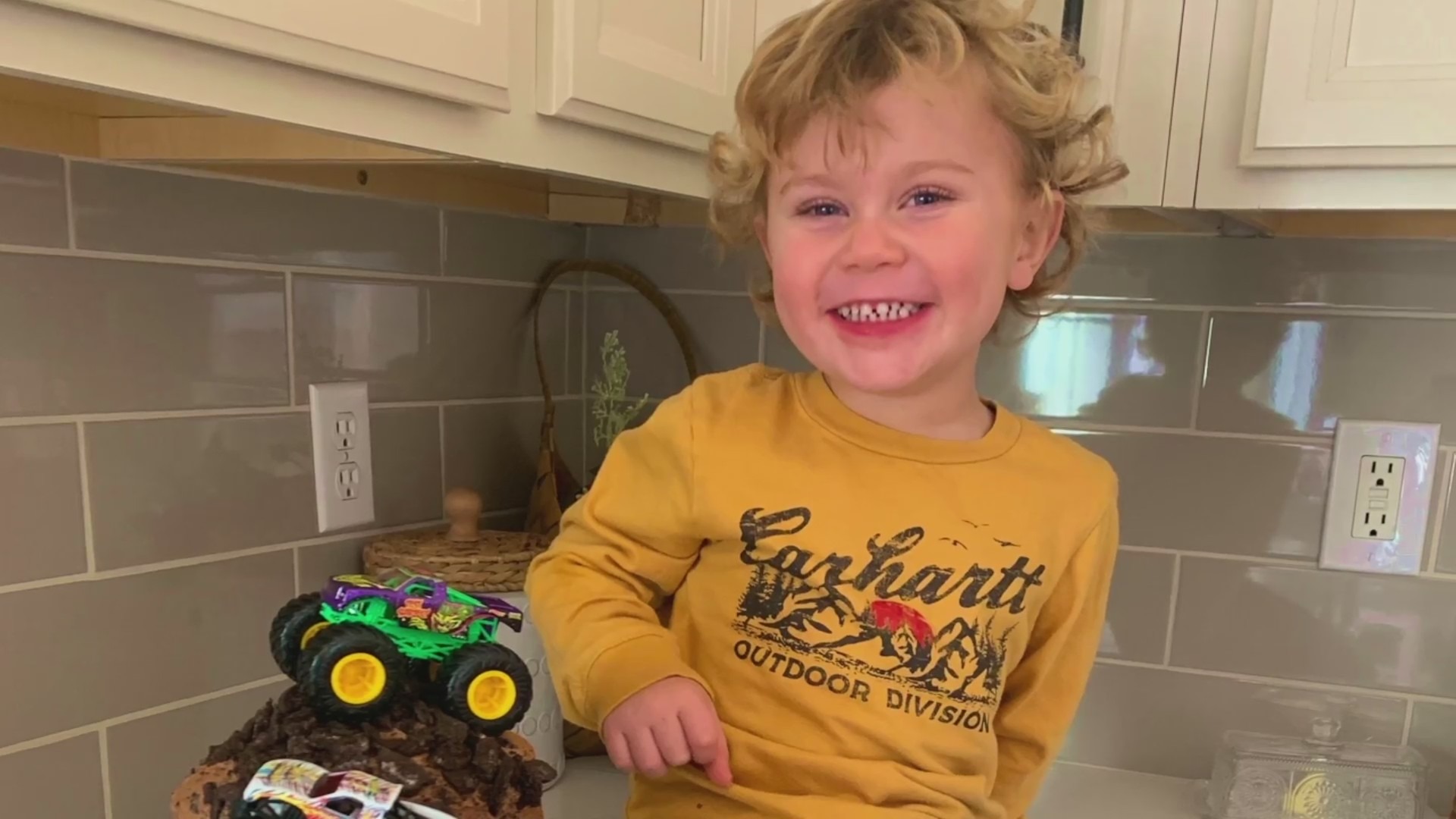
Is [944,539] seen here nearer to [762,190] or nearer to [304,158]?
[762,190]

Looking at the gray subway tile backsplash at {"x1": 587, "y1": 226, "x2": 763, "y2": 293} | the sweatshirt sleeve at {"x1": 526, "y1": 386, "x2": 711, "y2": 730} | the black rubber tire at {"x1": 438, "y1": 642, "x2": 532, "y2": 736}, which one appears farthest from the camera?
the gray subway tile backsplash at {"x1": 587, "y1": 226, "x2": 763, "y2": 293}

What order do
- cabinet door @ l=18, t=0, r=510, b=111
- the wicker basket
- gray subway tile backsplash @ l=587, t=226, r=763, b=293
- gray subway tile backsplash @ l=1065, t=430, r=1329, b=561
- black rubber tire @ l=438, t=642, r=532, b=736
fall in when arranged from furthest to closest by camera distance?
gray subway tile backsplash @ l=587, t=226, r=763, b=293 → gray subway tile backsplash @ l=1065, t=430, r=1329, b=561 → the wicker basket → black rubber tire @ l=438, t=642, r=532, b=736 → cabinet door @ l=18, t=0, r=510, b=111

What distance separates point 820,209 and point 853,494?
197 millimetres

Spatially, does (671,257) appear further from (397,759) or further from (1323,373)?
(397,759)

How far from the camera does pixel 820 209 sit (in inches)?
28.7

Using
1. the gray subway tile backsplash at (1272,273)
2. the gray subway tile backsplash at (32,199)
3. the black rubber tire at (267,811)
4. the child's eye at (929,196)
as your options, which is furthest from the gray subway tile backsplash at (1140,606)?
the gray subway tile backsplash at (32,199)

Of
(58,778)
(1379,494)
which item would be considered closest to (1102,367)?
(1379,494)

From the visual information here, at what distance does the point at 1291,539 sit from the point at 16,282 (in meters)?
1.09

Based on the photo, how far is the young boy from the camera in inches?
27.4

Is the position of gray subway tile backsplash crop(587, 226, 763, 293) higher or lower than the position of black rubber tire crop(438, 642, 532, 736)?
higher

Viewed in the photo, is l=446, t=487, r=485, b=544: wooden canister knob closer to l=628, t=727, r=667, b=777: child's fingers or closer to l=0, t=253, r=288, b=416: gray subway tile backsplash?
l=0, t=253, r=288, b=416: gray subway tile backsplash

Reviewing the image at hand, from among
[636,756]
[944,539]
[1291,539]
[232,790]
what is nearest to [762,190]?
[944,539]

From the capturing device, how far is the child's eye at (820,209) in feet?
2.37

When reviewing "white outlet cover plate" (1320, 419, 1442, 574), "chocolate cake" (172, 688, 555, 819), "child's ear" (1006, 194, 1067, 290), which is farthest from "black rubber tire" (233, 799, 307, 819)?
"white outlet cover plate" (1320, 419, 1442, 574)
